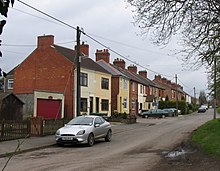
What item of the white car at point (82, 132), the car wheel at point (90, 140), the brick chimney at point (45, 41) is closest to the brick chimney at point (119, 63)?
the brick chimney at point (45, 41)

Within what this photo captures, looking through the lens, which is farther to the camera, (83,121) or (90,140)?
(83,121)

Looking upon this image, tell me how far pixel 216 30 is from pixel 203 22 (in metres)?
0.69

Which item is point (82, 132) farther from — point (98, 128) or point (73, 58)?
point (73, 58)

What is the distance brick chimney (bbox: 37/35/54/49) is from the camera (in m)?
42.1

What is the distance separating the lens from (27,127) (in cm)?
2108

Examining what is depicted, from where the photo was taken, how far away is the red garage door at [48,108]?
104ft

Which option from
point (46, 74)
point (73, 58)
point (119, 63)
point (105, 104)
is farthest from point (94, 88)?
point (119, 63)

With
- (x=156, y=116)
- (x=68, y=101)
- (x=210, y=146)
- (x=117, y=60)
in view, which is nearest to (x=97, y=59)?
(x=117, y=60)

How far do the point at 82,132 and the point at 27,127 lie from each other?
4.78 m

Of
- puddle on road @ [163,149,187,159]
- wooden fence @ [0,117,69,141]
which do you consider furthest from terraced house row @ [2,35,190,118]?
puddle on road @ [163,149,187,159]

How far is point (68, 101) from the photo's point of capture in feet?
130

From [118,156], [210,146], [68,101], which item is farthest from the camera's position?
[68,101]

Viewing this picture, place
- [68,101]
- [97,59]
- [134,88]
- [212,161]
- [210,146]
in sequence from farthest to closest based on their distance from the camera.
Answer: [134,88], [97,59], [68,101], [210,146], [212,161]

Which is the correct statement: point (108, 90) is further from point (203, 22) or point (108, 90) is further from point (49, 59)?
point (203, 22)
